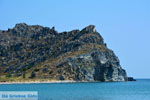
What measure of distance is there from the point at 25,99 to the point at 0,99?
744 cm

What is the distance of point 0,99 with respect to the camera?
10212 cm

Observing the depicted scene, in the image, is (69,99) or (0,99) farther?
(69,99)

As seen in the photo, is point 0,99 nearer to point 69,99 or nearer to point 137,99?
point 69,99

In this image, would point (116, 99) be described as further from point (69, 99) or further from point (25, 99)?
point (25, 99)

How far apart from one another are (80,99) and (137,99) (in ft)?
57.0

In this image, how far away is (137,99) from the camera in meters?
127

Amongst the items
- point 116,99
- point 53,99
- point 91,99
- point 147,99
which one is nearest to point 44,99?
point 53,99

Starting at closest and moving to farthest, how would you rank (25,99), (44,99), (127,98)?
(25,99) → (44,99) → (127,98)

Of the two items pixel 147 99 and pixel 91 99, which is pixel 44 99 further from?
pixel 147 99

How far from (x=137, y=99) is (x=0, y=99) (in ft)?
143

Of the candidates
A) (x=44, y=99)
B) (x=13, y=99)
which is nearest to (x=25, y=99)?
(x=13, y=99)

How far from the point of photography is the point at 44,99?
120 m

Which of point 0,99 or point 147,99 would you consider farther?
point 147,99

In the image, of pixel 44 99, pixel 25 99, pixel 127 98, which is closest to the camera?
pixel 25 99
